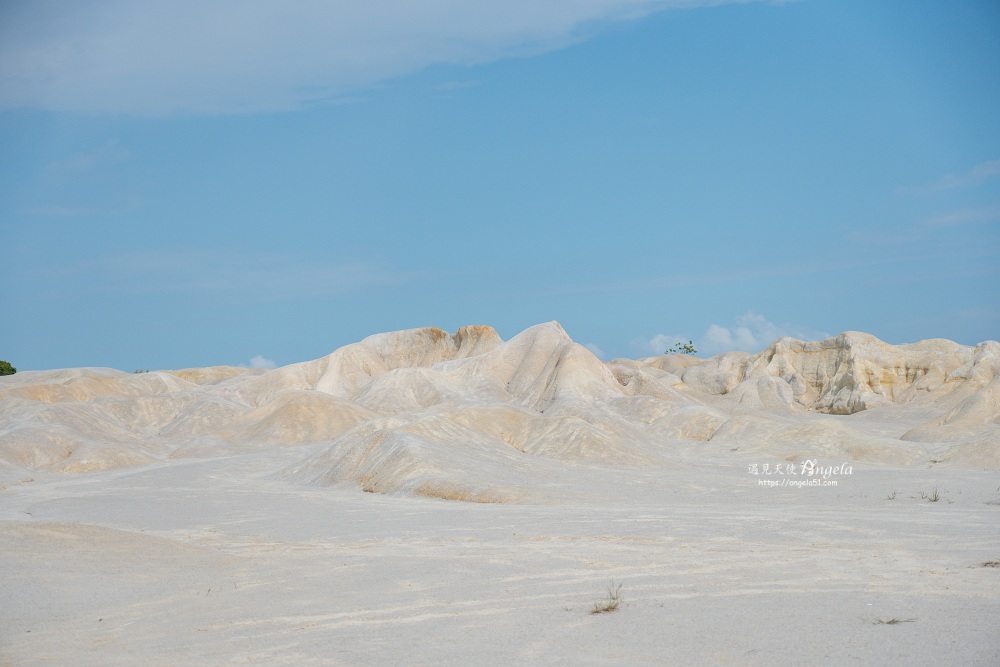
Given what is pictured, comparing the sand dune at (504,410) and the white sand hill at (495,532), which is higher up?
the sand dune at (504,410)

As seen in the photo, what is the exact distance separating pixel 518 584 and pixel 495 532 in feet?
19.6

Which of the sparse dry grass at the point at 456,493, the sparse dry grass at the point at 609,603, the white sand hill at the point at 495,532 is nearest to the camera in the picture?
the white sand hill at the point at 495,532

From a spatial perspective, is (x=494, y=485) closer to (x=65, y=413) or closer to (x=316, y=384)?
(x=65, y=413)

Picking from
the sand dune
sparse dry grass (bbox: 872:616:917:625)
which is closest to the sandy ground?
sparse dry grass (bbox: 872:616:917:625)

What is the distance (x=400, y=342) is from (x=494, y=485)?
180ft

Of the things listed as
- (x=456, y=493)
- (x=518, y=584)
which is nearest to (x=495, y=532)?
(x=518, y=584)

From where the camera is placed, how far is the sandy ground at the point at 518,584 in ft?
29.8

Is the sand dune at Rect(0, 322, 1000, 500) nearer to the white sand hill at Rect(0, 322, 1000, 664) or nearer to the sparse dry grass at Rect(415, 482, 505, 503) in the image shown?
the sparse dry grass at Rect(415, 482, 505, 503)

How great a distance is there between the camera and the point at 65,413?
50750mm

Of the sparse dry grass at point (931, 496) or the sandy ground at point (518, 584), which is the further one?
the sparse dry grass at point (931, 496)

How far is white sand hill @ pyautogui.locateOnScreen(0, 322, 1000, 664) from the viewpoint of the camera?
9570mm

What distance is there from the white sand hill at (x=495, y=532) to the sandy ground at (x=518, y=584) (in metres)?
0.06

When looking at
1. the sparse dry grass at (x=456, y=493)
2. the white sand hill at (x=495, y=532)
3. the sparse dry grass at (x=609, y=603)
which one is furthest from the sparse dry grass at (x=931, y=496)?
the sparse dry grass at (x=609, y=603)

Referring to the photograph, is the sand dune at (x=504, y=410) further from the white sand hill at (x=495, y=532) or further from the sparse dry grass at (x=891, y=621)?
the sparse dry grass at (x=891, y=621)
